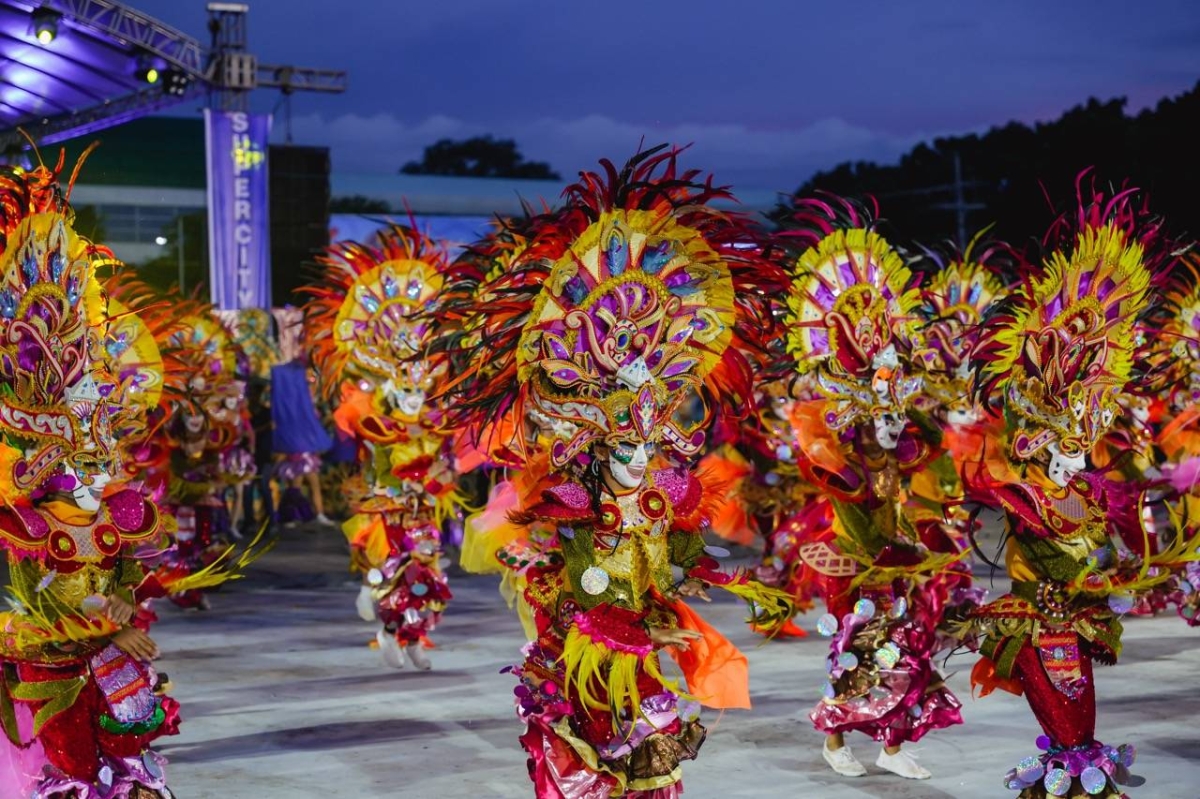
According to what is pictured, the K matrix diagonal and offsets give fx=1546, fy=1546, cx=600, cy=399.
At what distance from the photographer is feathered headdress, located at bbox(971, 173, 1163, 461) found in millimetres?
5480

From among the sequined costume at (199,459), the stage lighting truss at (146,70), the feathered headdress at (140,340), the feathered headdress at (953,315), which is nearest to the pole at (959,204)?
the stage lighting truss at (146,70)

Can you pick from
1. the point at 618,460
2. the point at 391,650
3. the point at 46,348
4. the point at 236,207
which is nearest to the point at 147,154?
the point at 236,207

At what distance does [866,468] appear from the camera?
686 centimetres

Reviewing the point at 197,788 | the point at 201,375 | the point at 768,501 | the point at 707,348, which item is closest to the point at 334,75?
the point at 201,375

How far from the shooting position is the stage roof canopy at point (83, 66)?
16.3 meters

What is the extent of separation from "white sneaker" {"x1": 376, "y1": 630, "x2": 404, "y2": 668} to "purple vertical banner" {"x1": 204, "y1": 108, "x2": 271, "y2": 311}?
9732 mm

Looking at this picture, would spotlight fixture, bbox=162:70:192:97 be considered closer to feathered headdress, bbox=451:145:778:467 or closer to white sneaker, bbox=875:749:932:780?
white sneaker, bbox=875:749:932:780

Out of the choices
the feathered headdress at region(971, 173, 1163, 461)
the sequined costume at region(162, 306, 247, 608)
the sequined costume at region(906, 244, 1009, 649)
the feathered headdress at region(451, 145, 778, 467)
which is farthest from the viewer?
the sequined costume at region(162, 306, 247, 608)

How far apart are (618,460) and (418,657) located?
16.3 feet

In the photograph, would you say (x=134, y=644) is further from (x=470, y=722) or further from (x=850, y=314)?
(x=850, y=314)

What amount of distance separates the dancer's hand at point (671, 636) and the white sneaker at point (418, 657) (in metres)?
4.92

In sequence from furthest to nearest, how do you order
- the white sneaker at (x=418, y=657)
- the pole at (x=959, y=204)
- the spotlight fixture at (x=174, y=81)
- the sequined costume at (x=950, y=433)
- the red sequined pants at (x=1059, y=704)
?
the pole at (x=959, y=204) → the spotlight fixture at (x=174, y=81) → the white sneaker at (x=418, y=657) → the sequined costume at (x=950, y=433) → the red sequined pants at (x=1059, y=704)

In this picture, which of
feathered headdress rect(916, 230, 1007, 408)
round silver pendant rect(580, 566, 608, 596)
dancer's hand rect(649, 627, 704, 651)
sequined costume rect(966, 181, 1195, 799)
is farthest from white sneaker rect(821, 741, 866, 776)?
round silver pendant rect(580, 566, 608, 596)

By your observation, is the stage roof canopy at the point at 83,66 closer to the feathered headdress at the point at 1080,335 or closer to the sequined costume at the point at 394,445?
the sequined costume at the point at 394,445
